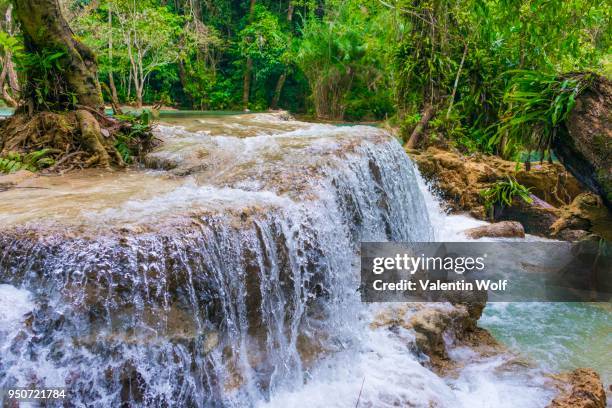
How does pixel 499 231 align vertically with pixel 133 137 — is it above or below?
below

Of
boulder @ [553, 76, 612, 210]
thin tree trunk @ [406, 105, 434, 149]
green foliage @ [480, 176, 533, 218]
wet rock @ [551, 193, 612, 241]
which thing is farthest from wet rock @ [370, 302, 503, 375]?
thin tree trunk @ [406, 105, 434, 149]

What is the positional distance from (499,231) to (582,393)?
3842 mm

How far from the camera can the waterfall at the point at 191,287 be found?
2.88 m

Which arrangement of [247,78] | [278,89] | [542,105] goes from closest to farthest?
[542,105] → [278,89] → [247,78]

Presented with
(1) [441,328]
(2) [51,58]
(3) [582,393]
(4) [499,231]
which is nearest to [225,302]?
(1) [441,328]

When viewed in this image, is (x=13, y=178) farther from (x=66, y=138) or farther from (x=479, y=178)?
(x=479, y=178)

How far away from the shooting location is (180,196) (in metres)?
4.06

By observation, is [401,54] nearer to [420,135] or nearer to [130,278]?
[420,135]

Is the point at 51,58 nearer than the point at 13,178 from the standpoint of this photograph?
No

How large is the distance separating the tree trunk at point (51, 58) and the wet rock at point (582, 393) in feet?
18.6

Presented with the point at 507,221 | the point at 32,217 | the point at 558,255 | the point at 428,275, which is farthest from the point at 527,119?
the point at 32,217

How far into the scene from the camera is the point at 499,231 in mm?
6898

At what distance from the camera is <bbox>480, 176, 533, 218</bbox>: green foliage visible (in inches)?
287

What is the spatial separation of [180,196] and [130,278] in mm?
1160
